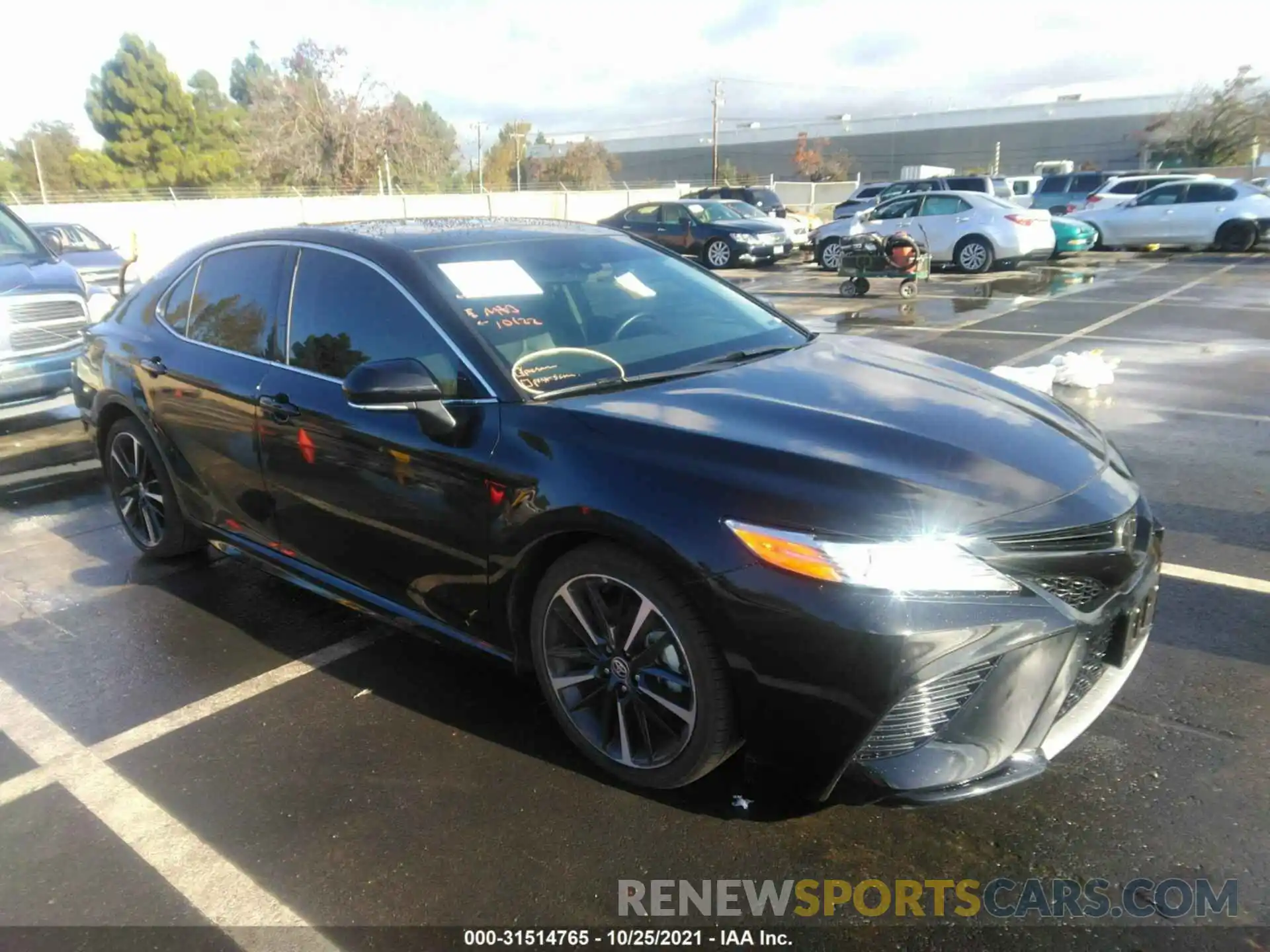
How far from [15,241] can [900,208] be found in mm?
15082

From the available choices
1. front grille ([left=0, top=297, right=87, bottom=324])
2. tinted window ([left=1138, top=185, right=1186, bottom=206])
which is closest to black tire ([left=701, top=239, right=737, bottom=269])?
tinted window ([left=1138, top=185, right=1186, bottom=206])

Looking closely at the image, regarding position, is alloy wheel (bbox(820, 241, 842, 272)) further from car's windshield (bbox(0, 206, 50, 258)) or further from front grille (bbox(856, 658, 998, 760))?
front grille (bbox(856, 658, 998, 760))

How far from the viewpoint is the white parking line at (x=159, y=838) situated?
2434 mm

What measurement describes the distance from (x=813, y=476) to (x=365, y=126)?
190ft

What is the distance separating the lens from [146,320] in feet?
15.3

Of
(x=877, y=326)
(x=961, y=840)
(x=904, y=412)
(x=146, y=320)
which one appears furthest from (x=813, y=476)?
(x=877, y=326)

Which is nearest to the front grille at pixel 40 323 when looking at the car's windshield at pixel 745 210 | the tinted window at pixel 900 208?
the tinted window at pixel 900 208

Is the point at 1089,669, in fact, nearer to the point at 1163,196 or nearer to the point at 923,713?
the point at 923,713

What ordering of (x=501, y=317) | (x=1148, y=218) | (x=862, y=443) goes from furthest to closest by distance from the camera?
1. (x=1148, y=218)
2. (x=501, y=317)
3. (x=862, y=443)

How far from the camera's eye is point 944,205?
18172mm

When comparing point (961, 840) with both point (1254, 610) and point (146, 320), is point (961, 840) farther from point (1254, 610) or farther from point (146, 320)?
point (146, 320)

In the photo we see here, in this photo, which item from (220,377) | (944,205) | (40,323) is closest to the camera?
(220,377)

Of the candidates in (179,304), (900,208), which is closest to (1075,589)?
(179,304)

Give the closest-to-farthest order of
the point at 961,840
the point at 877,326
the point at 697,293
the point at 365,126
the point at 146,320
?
the point at 961,840 < the point at 697,293 < the point at 146,320 < the point at 877,326 < the point at 365,126
